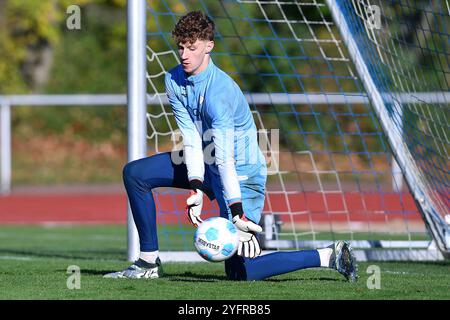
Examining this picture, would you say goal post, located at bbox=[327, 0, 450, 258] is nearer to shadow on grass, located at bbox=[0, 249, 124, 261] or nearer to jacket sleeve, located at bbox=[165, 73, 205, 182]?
jacket sleeve, located at bbox=[165, 73, 205, 182]

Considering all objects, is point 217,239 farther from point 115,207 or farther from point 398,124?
point 115,207

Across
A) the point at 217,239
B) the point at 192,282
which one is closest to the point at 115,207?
the point at 192,282

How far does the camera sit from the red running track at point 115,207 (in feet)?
50.4

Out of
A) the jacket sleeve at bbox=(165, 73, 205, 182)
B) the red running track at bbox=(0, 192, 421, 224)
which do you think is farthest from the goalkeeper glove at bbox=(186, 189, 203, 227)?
the red running track at bbox=(0, 192, 421, 224)

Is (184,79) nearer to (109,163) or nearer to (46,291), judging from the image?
(46,291)

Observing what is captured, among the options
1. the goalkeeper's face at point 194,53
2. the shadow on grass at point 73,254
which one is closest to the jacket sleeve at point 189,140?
the goalkeeper's face at point 194,53

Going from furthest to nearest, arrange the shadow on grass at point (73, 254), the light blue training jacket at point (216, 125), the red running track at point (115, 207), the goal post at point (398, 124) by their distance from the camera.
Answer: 1. the red running track at point (115, 207)
2. the shadow on grass at point (73, 254)
3. the goal post at point (398, 124)
4. the light blue training jacket at point (216, 125)

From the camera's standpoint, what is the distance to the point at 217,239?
20.3ft

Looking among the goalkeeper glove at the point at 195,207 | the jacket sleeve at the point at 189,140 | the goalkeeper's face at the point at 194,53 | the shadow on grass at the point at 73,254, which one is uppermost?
the goalkeeper's face at the point at 194,53

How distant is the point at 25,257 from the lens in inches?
358

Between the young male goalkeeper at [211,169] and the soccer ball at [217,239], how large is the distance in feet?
0.27

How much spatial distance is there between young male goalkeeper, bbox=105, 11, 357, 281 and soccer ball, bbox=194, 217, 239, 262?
8 cm

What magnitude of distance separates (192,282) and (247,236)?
2.04ft

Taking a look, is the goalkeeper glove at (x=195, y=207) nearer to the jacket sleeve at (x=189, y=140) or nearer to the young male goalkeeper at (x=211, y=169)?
the young male goalkeeper at (x=211, y=169)
